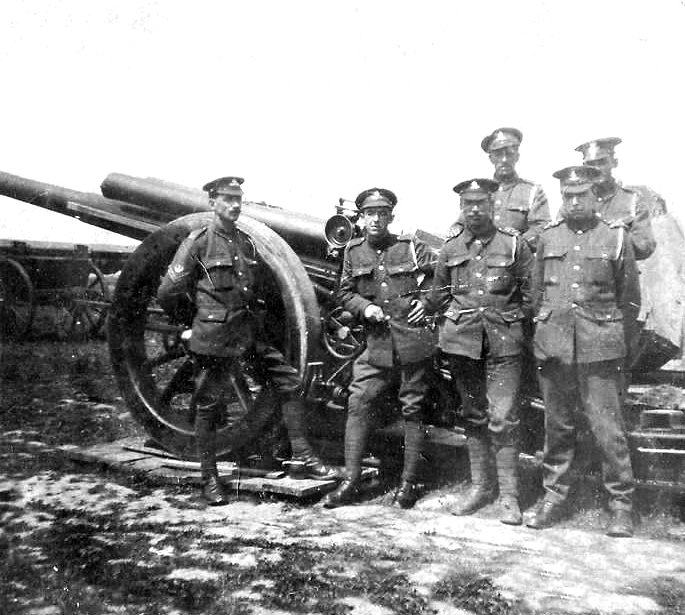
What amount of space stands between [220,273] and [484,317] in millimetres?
1500

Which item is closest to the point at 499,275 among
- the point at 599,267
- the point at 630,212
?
the point at 599,267

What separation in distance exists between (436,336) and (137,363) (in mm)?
2014

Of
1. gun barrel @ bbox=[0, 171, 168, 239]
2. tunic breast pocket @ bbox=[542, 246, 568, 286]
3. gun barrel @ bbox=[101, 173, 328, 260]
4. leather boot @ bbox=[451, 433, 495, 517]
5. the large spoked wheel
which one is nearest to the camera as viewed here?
tunic breast pocket @ bbox=[542, 246, 568, 286]

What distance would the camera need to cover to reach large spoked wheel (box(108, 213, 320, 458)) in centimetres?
457

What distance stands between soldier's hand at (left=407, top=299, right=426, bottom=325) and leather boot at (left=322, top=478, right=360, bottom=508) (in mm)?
969

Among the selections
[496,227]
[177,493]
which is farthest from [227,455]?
[496,227]

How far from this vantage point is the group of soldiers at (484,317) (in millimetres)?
3980

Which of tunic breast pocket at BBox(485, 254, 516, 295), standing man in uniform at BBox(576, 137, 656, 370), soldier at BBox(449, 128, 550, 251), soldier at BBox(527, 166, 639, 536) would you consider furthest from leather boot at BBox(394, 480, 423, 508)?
soldier at BBox(449, 128, 550, 251)

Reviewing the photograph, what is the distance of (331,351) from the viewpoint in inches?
195

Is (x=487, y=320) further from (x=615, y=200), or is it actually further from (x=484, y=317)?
(x=615, y=200)

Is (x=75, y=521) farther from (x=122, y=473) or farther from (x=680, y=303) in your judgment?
(x=680, y=303)

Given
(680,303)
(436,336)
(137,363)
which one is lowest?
(137,363)

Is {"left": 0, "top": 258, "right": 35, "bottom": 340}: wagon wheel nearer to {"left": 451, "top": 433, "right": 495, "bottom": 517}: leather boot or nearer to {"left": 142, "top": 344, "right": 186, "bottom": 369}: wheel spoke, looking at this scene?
{"left": 142, "top": 344, "right": 186, "bottom": 369}: wheel spoke

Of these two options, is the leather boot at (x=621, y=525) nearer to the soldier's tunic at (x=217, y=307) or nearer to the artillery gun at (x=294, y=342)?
the artillery gun at (x=294, y=342)
